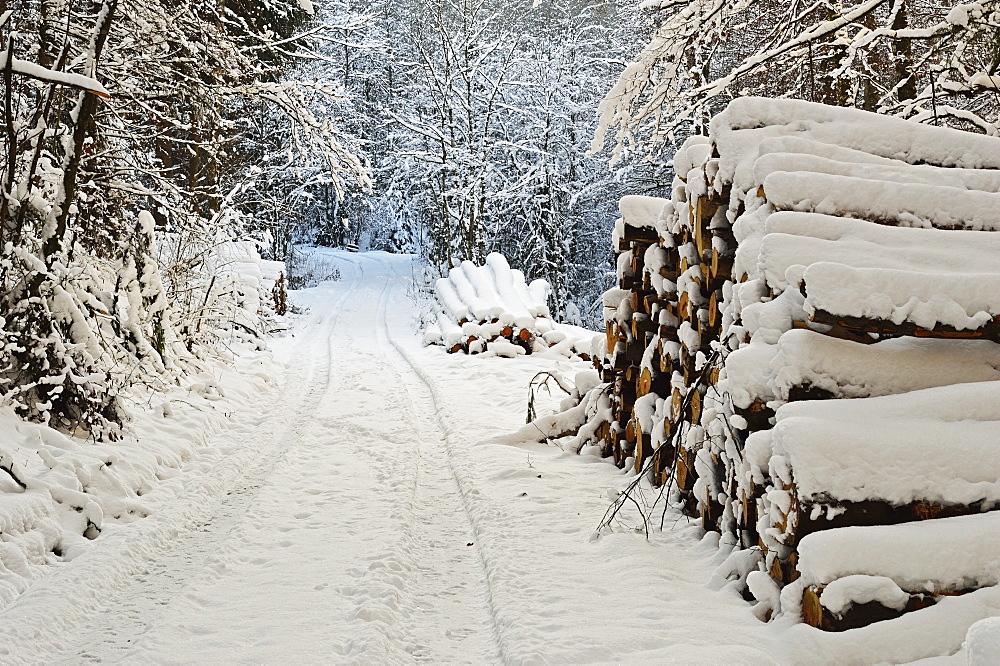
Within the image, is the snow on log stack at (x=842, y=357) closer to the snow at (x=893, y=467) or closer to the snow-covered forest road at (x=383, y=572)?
the snow at (x=893, y=467)

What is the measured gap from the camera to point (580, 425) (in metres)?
6.28

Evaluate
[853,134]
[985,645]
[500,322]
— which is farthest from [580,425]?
[500,322]

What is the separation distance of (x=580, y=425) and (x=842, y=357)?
3455mm

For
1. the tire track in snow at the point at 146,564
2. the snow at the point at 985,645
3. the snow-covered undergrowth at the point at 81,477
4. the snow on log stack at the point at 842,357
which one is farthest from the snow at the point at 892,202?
the snow-covered undergrowth at the point at 81,477

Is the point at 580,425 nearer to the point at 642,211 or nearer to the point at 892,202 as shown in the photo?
the point at 642,211

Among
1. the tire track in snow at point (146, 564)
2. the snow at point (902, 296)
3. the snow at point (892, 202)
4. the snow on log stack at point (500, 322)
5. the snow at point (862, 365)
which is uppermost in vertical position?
the snow at point (892, 202)

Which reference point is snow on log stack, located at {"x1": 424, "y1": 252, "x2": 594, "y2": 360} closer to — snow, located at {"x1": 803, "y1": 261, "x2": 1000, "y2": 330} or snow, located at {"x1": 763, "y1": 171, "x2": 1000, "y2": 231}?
snow, located at {"x1": 763, "y1": 171, "x2": 1000, "y2": 231}

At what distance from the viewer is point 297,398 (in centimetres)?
830

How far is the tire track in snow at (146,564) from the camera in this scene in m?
3.00

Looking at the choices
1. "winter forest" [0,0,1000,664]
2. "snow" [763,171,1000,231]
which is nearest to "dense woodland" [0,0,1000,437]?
"winter forest" [0,0,1000,664]

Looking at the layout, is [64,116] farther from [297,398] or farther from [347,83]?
[347,83]

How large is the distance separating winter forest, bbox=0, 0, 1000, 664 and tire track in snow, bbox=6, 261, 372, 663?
24 millimetres

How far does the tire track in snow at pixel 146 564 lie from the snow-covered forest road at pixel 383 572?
0.04 ft

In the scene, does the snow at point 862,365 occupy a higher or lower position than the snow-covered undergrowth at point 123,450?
higher
